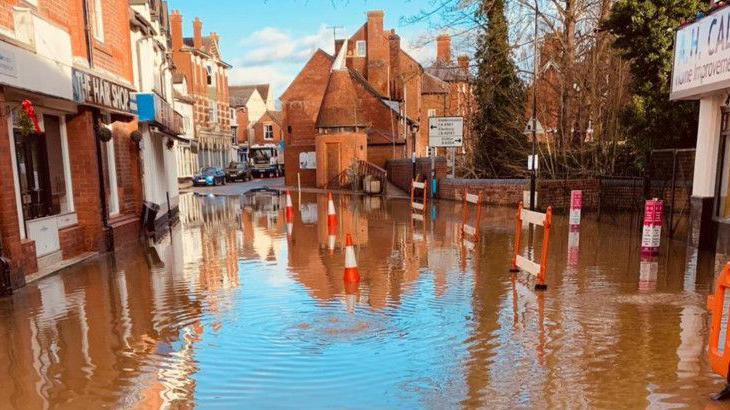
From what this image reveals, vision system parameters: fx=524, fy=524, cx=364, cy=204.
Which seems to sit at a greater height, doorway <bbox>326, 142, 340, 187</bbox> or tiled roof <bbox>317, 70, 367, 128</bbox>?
tiled roof <bbox>317, 70, 367, 128</bbox>

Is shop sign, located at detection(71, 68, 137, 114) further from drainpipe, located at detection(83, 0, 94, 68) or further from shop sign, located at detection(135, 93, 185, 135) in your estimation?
drainpipe, located at detection(83, 0, 94, 68)

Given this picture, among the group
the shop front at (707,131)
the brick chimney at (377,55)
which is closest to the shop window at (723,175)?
the shop front at (707,131)

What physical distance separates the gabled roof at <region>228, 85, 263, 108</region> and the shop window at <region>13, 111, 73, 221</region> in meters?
60.9

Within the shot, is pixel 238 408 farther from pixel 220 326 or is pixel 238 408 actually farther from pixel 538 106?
pixel 538 106

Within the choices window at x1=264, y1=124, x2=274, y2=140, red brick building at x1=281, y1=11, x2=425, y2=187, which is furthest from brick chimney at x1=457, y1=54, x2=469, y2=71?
window at x1=264, y1=124, x2=274, y2=140

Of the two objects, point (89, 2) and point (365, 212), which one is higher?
point (89, 2)

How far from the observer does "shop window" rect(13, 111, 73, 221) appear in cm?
923

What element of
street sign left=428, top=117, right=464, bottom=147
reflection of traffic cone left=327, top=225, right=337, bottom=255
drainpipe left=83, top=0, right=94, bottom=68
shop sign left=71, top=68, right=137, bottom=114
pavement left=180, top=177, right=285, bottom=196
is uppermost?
drainpipe left=83, top=0, right=94, bottom=68

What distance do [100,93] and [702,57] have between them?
11.3m

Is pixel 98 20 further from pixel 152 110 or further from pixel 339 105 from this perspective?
pixel 339 105

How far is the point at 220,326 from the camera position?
6.07 m

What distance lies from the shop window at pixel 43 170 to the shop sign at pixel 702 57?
11.5 meters

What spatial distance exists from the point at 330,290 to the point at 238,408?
11.9ft

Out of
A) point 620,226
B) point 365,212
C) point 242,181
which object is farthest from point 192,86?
point 620,226
